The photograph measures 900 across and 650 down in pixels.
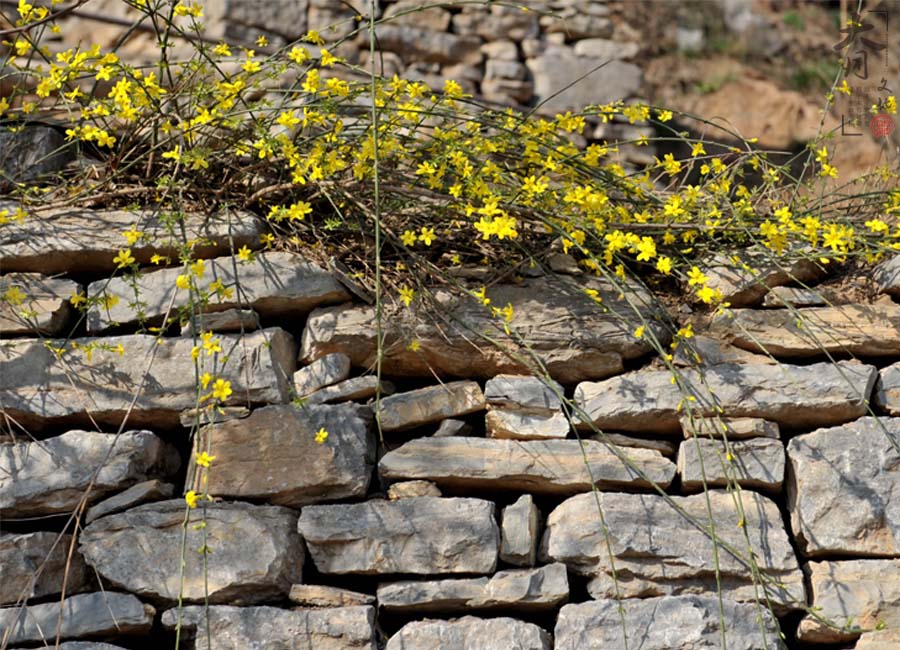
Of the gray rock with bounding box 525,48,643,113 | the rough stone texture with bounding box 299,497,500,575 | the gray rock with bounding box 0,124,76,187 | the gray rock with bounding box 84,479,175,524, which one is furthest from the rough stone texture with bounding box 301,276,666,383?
the gray rock with bounding box 525,48,643,113

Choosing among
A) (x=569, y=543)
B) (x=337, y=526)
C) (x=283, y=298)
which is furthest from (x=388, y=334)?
(x=569, y=543)

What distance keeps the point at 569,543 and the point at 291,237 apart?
3.08 ft

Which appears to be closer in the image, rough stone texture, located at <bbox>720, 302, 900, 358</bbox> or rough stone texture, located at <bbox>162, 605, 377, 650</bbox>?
rough stone texture, located at <bbox>162, 605, 377, 650</bbox>

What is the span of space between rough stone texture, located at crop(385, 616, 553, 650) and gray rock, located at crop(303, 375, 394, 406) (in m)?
0.51

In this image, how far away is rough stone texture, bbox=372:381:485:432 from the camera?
90.4 inches

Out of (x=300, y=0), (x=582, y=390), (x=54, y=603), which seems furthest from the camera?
(x=300, y=0)

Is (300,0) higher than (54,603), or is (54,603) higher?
(300,0)

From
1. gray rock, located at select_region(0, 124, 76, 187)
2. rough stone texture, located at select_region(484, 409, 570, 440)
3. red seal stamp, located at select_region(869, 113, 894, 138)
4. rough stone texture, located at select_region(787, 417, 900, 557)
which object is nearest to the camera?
rough stone texture, located at select_region(787, 417, 900, 557)

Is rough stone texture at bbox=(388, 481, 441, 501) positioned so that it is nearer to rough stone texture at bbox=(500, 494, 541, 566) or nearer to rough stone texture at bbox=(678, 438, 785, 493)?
rough stone texture at bbox=(500, 494, 541, 566)

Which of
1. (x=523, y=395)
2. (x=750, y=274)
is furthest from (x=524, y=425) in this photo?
(x=750, y=274)

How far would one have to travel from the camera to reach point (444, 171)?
95.0 inches

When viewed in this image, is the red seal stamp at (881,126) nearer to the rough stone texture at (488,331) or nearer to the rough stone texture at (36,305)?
the rough stone texture at (488,331)

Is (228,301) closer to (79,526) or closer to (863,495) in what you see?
(79,526)

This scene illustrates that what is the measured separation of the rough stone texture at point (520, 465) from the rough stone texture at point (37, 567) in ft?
2.14
